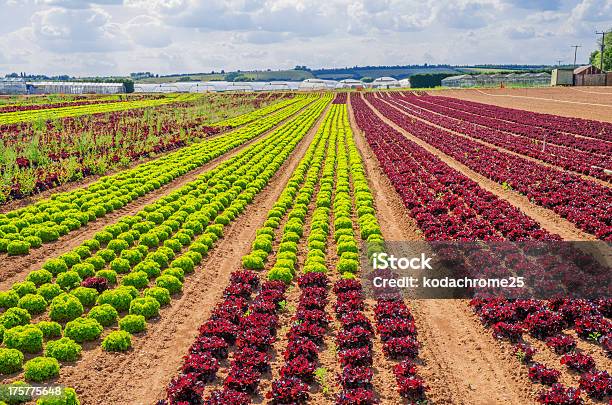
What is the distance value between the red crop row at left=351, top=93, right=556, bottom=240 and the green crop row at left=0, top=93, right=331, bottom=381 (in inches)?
302

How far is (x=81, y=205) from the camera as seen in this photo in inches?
890

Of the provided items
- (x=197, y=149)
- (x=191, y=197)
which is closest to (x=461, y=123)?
(x=197, y=149)

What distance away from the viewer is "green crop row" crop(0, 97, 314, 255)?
1839 centimetres

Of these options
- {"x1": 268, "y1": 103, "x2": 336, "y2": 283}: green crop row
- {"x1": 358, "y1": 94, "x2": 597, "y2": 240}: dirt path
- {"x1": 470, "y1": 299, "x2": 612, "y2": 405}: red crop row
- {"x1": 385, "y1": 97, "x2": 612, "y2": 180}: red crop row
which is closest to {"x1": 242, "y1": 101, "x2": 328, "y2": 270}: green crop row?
{"x1": 268, "y1": 103, "x2": 336, "y2": 283}: green crop row

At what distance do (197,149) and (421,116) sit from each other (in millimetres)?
32347

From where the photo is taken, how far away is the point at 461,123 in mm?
51656

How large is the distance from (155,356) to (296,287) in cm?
465

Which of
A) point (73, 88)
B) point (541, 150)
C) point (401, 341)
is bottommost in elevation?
point (401, 341)

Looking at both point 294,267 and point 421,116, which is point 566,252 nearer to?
point 294,267

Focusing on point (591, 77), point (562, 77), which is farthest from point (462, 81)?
point (591, 77)

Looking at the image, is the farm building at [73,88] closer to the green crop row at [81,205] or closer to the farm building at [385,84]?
the farm building at [385,84]

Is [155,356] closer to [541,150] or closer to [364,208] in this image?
[364,208]

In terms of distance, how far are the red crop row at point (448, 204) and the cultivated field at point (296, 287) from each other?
0.10 m

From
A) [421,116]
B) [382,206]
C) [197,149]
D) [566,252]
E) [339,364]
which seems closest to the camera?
[339,364]
